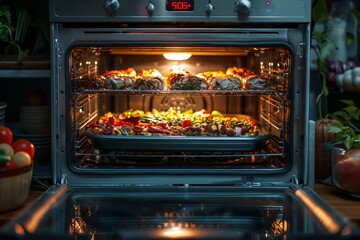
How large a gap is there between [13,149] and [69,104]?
0.23 meters

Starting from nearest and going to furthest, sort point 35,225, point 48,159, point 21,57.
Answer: point 35,225, point 21,57, point 48,159

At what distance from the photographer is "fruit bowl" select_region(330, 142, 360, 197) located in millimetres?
1850

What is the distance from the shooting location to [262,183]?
6.29 ft

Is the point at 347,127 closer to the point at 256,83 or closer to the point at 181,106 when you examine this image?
the point at 256,83

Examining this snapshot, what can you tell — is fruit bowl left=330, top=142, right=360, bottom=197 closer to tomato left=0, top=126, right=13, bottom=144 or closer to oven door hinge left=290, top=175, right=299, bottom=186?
oven door hinge left=290, top=175, right=299, bottom=186

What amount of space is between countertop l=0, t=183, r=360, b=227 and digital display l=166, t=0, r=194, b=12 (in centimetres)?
76

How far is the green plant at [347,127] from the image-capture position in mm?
1932

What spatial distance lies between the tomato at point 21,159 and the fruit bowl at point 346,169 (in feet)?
3.23

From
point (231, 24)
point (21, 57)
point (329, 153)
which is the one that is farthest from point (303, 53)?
point (21, 57)

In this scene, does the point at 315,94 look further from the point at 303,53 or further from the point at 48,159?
the point at 48,159

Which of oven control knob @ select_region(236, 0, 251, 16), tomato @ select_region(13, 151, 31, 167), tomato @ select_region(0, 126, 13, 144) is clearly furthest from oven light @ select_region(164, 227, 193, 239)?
oven control knob @ select_region(236, 0, 251, 16)

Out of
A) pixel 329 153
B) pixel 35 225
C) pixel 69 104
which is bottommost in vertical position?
pixel 35 225

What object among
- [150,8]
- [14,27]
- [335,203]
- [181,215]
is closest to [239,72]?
[150,8]

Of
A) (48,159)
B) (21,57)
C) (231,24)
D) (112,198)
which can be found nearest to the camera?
(112,198)
